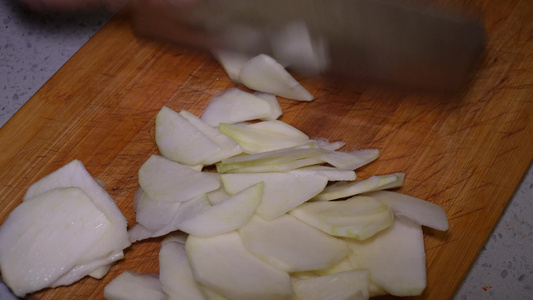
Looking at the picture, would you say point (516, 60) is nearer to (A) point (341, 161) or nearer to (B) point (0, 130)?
(A) point (341, 161)

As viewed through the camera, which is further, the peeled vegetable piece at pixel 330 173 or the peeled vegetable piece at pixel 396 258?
the peeled vegetable piece at pixel 330 173

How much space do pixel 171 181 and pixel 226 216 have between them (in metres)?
0.14

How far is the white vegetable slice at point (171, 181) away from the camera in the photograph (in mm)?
1117

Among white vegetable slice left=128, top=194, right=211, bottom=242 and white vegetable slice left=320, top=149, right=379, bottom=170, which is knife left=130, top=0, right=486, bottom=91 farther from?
white vegetable slice left=128, top=194, right=211, bottom=242

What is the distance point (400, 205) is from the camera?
1.10m

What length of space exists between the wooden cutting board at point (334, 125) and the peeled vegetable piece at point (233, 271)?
0.45ft

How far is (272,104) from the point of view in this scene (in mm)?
1267

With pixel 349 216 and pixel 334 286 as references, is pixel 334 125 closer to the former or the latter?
pixel 349 216

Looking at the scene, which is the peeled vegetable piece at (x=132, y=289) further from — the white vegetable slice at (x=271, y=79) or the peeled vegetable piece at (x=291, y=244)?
the white vegetable slice at (x=271, y=79)

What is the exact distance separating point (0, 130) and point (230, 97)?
0.47m

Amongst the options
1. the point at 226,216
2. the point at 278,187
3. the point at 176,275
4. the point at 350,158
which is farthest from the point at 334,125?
the point at 176,275

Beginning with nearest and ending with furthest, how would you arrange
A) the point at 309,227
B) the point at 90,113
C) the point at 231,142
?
the point at 309,227, the point at 231,142, the point at 90,113

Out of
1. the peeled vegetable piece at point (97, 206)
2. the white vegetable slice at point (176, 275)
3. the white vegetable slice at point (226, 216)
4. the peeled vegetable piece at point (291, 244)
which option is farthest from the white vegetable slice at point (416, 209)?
the peeled vegetable piece at point (97, 206)

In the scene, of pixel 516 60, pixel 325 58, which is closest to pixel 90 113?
pixel 325 58
